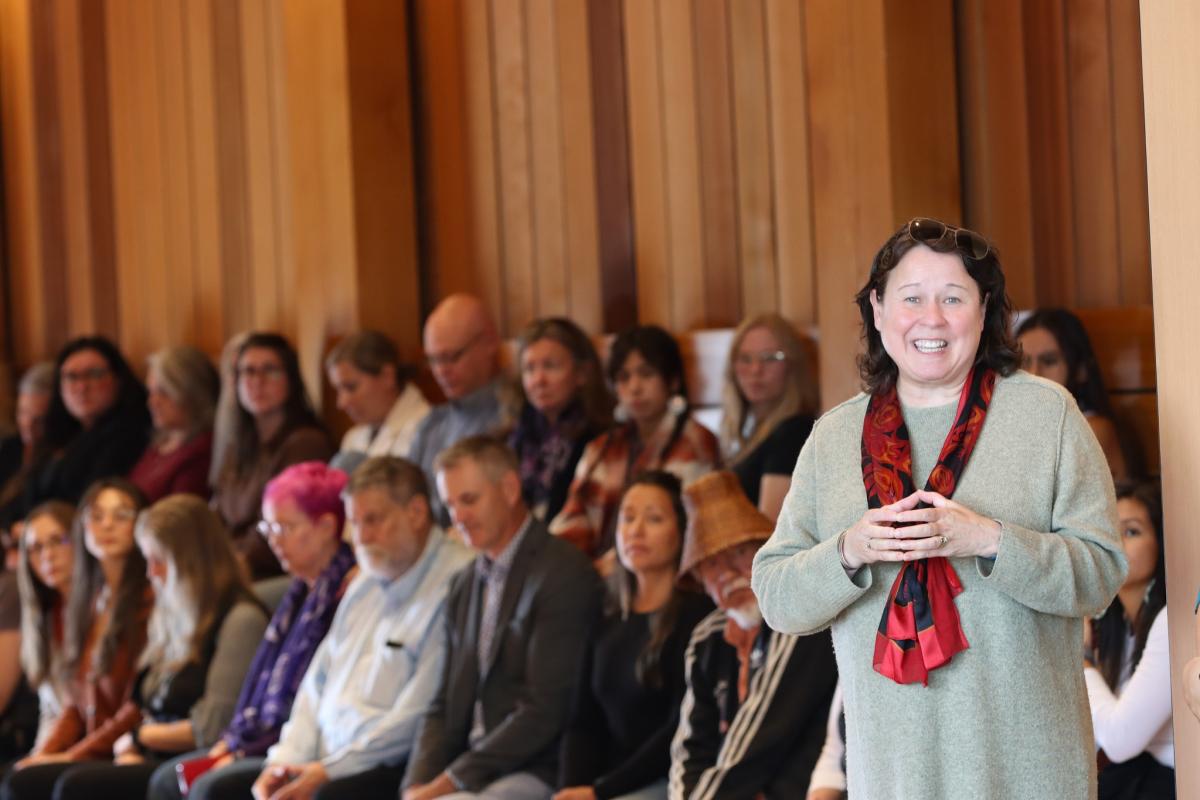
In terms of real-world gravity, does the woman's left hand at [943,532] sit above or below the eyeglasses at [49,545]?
above

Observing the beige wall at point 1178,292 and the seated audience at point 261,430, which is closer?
the beige wall at point 1178,292

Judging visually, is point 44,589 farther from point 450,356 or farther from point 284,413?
point 450,356

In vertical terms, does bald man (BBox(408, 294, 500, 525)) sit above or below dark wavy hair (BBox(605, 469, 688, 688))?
above

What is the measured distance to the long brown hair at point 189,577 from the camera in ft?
15.1

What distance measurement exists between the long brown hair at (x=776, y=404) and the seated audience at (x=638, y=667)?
27.6 inches

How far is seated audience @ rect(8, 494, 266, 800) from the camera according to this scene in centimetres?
447

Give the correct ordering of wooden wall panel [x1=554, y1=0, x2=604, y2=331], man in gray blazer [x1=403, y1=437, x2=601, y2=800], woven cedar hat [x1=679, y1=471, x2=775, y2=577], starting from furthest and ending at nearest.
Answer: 1. wooden wall panel [x1=554, y1=0, x2=604, y2=331]
2. man in gray blazer [x1=403, y1=437, x2=601, y2=800]
3. woven cedar hat [x1=679, y1=471, x2=775, y2=577]

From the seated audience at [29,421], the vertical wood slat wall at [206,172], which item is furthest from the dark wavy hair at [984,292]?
the seated audience at [29,421]

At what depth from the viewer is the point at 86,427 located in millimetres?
6355

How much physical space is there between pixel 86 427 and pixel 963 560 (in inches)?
195

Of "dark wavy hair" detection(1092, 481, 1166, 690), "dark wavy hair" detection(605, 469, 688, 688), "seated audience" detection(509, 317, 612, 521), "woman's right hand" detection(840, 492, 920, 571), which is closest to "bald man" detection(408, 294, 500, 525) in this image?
"seated audience" detection(509, 317, 612, 521)

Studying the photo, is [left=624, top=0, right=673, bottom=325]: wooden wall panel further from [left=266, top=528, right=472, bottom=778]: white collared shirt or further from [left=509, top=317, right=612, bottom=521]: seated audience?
[left=266, top=528, right=472, bottom=778]: white collared shirt

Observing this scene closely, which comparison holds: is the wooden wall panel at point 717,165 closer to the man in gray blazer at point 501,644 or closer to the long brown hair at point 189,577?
the man in gray blazer at point 501,644

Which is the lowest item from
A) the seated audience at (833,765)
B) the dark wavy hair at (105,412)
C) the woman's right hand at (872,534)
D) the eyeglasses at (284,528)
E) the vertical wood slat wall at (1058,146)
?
the seated audience at (833,765)
